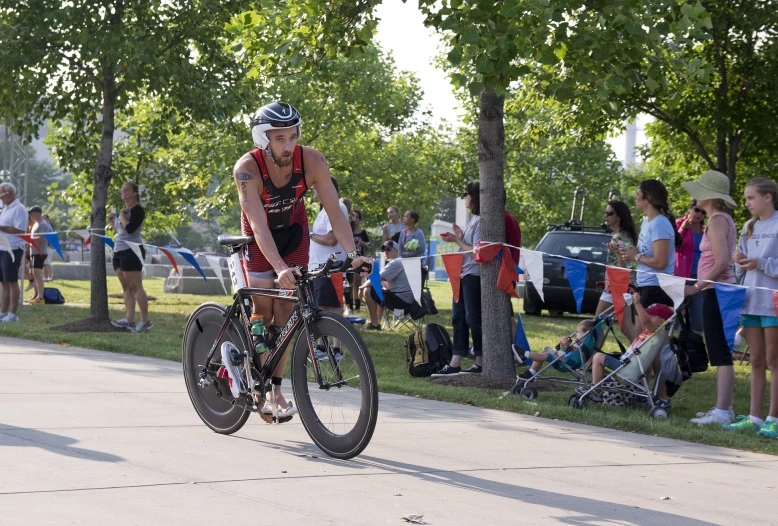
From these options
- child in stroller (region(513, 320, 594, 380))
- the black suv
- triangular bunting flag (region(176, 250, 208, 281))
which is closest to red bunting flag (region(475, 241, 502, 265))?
child in stroller (region(513, 320, 594, 380))

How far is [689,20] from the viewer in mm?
8945

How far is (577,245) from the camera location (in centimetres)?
2108

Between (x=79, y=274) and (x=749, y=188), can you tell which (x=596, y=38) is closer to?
(x=749, y=188)

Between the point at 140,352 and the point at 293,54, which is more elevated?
the point at 293,54

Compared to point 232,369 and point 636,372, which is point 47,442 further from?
point 636,372

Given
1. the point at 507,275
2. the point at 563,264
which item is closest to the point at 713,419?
the point at 507,275

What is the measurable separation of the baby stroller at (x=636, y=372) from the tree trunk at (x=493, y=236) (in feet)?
4.58

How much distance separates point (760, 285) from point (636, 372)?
3.90 ft

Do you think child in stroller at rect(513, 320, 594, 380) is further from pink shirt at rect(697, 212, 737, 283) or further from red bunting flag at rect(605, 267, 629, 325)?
pink shirt at rect(697, 212, 737, 283)

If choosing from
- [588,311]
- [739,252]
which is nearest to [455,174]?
[588,311]

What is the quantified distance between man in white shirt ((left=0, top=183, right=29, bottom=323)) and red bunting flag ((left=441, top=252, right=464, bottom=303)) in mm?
7286

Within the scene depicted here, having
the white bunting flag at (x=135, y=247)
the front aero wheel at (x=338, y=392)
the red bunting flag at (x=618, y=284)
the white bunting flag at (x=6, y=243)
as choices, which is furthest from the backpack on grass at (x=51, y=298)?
the front aero wheel at (x=338, y=392)

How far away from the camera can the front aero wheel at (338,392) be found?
17.1ft

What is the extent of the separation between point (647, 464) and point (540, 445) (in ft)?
2.28
